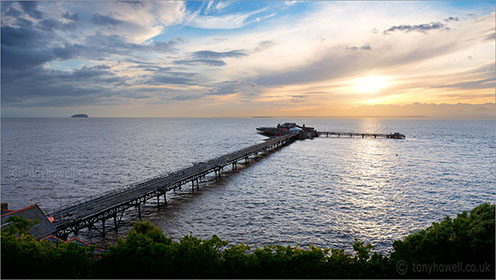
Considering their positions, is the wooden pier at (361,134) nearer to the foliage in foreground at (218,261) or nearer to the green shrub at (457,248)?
the green shrub at (457,248)

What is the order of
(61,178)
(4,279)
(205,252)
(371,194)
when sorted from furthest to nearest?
(61,178)
(371,194)
(205,252)
(4,279)

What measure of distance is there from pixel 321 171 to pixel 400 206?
23.1 meters

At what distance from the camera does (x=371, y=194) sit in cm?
4481

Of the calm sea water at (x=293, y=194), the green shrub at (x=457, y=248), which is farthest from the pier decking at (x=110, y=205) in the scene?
the green shrub at (x=457, y=248)

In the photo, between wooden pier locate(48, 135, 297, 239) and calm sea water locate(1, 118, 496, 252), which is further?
calm sea water locate(1, 118, 496, 252)

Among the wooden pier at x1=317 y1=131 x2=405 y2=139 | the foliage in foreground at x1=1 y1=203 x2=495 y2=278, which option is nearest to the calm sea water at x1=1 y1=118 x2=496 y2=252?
the foliage in foreground at x1=1 y1=203 x2=495 y2=278

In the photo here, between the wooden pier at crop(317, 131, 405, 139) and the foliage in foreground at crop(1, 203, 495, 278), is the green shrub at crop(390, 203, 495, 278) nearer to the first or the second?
the foliage in foreground at crop(1, 203, 495, 278)

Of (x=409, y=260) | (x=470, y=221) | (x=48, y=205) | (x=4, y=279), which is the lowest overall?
(x=48, y=205)

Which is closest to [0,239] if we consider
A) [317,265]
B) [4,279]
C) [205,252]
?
[4,279]

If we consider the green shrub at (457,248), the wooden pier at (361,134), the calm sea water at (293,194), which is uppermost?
the wooden pier at (361,134)

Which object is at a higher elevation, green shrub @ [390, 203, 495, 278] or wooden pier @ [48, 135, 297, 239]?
green shrub @ [390, 203, 495, 278]

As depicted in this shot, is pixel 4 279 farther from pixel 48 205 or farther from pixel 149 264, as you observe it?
pixel 48 205

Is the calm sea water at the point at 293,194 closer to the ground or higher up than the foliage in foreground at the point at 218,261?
closer to the ground

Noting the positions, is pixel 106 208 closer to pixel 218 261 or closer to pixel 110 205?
pixel 110 205
